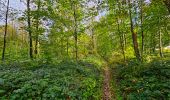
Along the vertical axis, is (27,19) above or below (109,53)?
above

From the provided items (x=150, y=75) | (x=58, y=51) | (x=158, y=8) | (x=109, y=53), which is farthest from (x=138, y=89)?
(x=109, y=53)

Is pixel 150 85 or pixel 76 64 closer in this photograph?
pixel 150 85

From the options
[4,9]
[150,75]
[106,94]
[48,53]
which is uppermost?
[4,9]

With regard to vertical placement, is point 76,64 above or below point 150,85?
above

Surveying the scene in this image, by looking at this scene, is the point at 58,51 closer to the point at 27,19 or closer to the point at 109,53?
the point at 27,19

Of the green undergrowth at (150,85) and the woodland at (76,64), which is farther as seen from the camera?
the green undergrowth at (150,85)

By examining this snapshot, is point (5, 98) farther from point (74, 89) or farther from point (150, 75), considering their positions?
point (150, 75)

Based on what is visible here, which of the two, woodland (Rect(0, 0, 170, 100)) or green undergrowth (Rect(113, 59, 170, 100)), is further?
green undergrowth (Rect(113, 59, 170, 100))

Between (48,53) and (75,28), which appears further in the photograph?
(75,28)

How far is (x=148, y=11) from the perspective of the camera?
19.4 metres

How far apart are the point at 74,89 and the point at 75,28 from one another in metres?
14.0

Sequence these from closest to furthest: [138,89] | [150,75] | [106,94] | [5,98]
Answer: [5,98], [138,89], [106,94], [150,75]

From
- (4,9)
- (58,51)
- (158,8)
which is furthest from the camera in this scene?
(4,9)

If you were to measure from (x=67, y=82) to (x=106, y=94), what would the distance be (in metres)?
2.84
